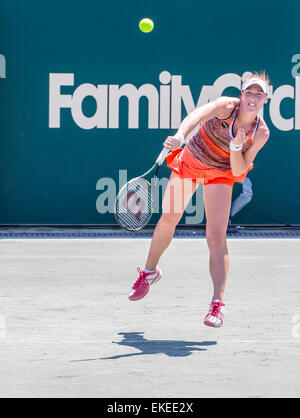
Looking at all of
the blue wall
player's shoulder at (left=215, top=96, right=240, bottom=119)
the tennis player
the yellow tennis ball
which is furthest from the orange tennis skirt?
the yellow tennis ball

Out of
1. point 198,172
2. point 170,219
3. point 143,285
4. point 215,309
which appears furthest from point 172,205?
point 215,309

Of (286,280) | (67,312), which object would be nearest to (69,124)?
(286,280)

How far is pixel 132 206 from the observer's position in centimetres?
654

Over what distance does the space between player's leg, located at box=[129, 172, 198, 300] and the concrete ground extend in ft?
0.74

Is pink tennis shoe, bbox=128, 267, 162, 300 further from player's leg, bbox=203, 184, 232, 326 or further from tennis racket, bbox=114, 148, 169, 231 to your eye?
player's leg, bbox=203, 184, 232, 326

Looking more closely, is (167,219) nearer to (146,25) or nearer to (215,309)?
(215,309)

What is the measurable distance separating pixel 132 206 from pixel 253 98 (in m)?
1.37

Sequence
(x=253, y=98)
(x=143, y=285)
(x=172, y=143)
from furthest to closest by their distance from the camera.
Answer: (x=143, y=285), (x=253, y=98), (x=172, y=143)

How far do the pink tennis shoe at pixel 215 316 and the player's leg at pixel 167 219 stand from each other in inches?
21.7

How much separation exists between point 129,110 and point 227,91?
1069 millimetres

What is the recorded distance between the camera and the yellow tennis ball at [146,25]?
10.8m

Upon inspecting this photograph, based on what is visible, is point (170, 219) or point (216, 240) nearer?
point (216, 240)

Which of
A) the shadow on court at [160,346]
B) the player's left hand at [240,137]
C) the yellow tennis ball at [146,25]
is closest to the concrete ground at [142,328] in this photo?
the shadow on court at [160,346]

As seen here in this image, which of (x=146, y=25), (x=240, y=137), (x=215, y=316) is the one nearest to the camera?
(x=240, y=137)
